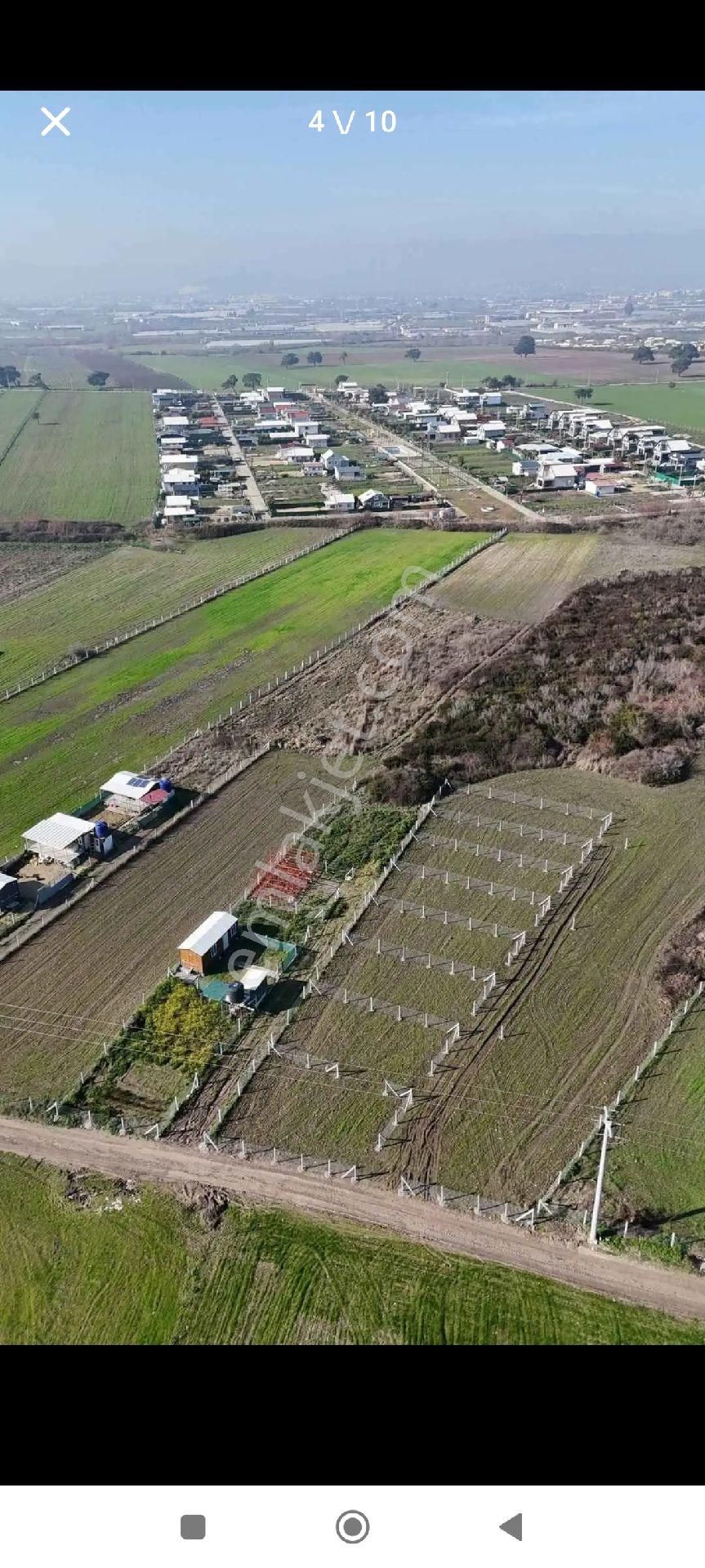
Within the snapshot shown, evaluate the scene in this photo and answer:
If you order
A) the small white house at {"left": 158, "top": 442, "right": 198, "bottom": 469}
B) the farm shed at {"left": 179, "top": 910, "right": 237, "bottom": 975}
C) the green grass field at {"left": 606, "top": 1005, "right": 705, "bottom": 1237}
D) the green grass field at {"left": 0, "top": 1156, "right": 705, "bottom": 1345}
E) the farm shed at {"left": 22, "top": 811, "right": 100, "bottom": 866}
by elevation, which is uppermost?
the small white house at {"left": 158, "top": 442, "right": 198, "bottom": 469}

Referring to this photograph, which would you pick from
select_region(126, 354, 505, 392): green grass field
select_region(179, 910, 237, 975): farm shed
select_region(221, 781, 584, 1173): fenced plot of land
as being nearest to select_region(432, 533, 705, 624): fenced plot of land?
select_region(221, 781, 584, 1173): fenced plot of land

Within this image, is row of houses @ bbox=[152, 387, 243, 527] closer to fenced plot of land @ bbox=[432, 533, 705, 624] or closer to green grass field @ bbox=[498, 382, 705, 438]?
fenced plot of land @ bbox=[432, 533, 705, 624]

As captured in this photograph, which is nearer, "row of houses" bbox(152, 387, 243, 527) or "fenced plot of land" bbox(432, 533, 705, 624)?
"fenced plot of land" bbox(432, 533, 705, 624)

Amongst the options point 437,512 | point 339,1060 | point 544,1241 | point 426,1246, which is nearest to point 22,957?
point 339,1060

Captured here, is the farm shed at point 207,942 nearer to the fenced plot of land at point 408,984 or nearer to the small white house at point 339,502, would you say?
the fenced plot of land at point 408,984

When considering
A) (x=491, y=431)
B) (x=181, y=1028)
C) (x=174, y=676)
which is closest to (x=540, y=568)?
(x=174, y=676)

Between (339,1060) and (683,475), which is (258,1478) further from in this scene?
(683,475)

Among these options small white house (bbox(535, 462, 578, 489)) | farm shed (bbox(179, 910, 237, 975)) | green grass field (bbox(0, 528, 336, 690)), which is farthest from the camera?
small white house (bbox(535, 462, 578, 489))

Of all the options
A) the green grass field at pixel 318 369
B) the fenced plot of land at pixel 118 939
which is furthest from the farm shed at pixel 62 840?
the green grass field at pixel 318 369
